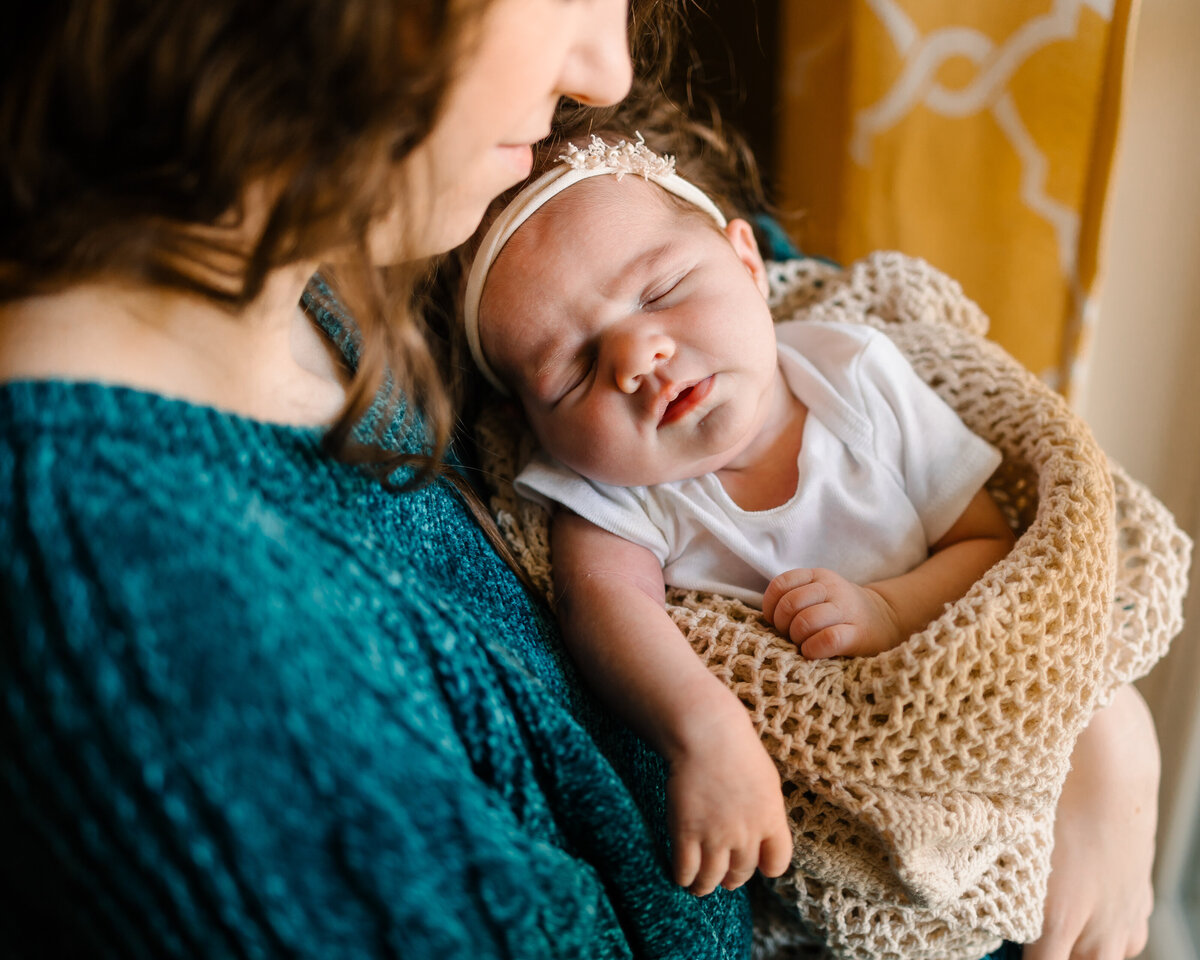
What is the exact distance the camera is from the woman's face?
1.87 feet

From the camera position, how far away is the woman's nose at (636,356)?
0.87 metres

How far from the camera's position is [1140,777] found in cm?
98

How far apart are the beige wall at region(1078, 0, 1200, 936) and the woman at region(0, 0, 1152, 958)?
0.90 m

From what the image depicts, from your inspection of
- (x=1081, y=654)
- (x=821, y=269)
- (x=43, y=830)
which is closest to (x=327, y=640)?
(x=43, y=830)

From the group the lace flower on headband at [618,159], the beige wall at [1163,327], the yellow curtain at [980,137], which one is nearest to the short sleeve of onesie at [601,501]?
the lace flower on headband at [618,159]

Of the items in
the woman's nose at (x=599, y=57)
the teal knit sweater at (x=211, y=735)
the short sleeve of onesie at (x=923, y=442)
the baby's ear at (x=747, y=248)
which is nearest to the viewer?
the teal knit sweater at (x=211, y=735)

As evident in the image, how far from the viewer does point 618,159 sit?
0.98m

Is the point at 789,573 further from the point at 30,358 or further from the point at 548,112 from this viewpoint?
the point at 30,358

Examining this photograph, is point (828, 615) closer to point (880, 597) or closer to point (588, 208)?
point (880, 597)

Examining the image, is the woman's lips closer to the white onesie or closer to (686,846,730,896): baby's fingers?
the white onesie

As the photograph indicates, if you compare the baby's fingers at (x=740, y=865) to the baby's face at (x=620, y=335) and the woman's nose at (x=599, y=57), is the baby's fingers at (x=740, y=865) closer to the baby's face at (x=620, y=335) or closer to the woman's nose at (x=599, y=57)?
the baby's face at (x=620, y=335)

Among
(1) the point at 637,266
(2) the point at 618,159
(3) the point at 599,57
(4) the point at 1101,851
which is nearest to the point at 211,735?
(3) the point at 599,57

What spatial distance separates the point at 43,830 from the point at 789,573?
2.07ft

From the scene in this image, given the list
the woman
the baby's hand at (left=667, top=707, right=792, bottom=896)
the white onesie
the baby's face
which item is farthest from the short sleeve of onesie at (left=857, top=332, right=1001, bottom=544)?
the woman
